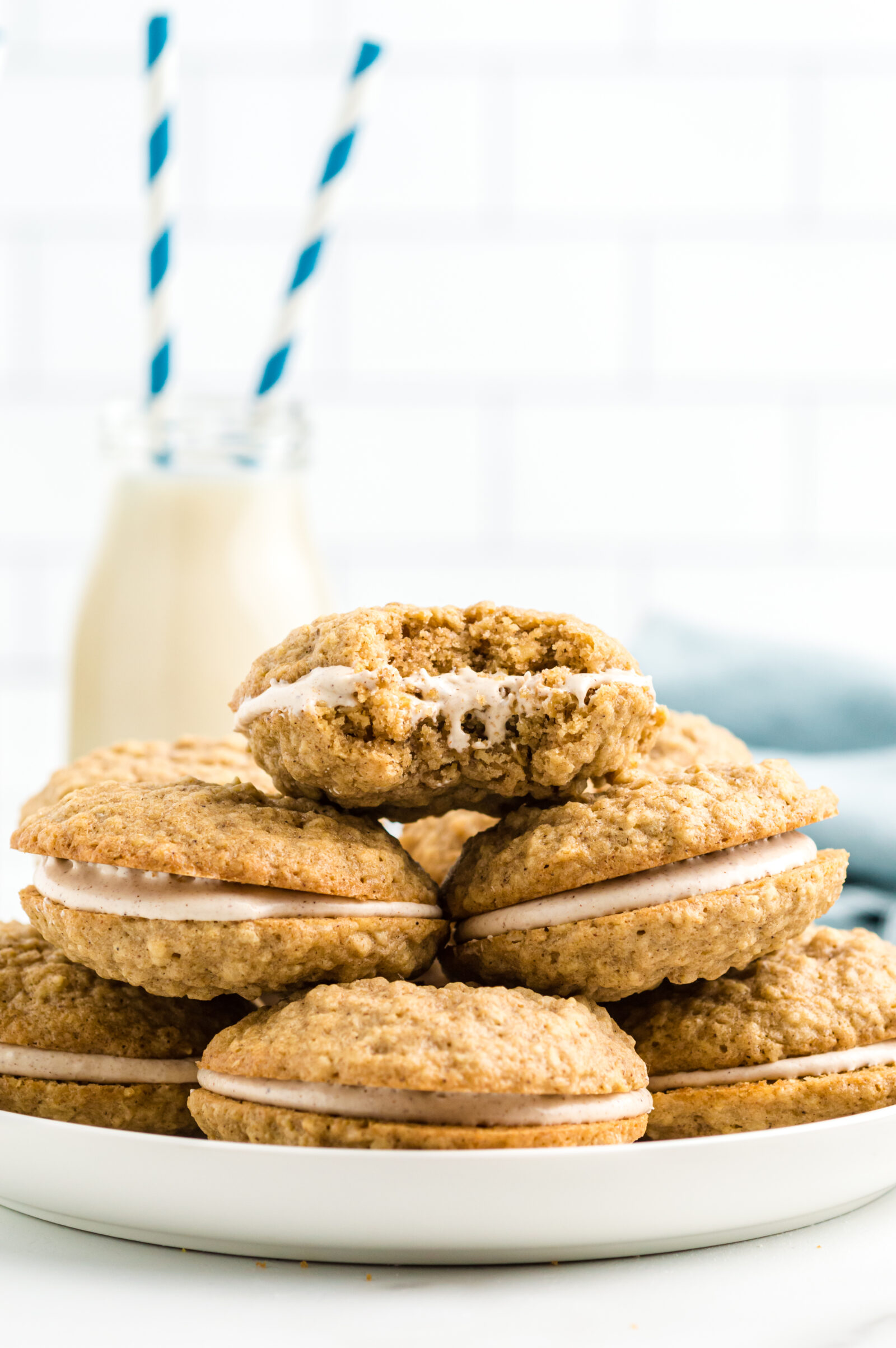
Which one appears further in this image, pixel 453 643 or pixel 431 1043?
pixel 453 643

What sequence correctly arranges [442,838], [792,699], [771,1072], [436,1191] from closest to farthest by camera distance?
[436,1191], [771,1072], [442,838], [792,699]

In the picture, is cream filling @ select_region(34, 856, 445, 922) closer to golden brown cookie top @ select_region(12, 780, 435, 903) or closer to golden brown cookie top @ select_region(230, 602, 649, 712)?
golden brown cookie top @ select_region(12, 780, 435, 903)

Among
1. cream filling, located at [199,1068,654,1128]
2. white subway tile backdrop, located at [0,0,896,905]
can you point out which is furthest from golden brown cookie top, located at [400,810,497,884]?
white subway tile backdrop, located at [0,0,896,905]

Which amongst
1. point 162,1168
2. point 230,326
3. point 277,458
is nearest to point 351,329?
point 230,326

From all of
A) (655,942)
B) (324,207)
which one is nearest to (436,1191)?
(655,942)

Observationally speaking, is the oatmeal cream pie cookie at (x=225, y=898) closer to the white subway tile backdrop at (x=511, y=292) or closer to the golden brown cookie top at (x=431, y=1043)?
the golden brown cookie top at (x=431, y=1043)


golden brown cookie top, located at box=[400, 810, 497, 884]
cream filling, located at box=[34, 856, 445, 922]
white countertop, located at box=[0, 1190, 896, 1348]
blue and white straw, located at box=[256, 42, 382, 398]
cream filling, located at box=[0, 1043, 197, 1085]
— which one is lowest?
white countertop, located at box=[0, 1190, 896, 1348]

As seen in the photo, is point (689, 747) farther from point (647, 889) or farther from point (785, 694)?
point (785, 694)

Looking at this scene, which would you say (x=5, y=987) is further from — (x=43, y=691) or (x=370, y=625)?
(x=43, y=691)
